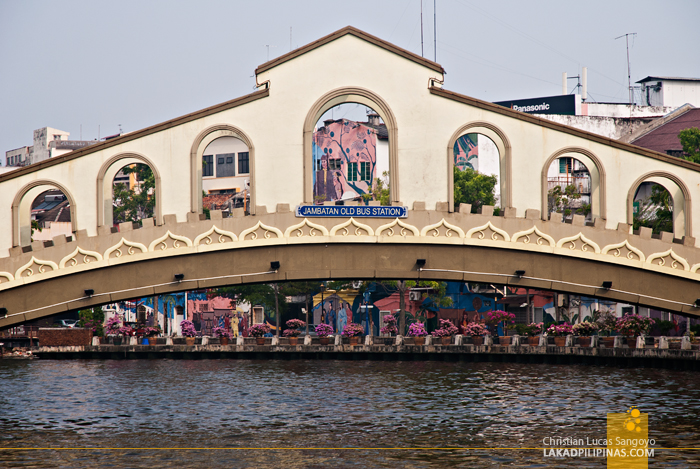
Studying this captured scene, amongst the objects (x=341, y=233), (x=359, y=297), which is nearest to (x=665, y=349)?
(x=341, y=233)

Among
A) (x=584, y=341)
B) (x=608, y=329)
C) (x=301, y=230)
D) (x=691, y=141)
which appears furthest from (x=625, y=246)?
(x=691, y=141)

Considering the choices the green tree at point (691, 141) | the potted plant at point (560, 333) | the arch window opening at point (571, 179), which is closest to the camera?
the potted plant at point (560, 333)

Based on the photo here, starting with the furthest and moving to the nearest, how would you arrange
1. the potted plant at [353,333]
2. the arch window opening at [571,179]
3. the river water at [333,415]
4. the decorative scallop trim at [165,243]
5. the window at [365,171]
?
the window at [365,171]
the arch window opening at [571,179]
the potted plant at [353,333]
the decorative scallop trim at [165,243]
the river water at [333,415]

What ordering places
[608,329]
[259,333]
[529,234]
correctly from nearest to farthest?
[529,234]
[608,329]
[259,333]

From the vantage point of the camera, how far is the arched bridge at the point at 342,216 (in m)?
32.4

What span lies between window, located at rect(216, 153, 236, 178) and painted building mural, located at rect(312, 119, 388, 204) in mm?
9778

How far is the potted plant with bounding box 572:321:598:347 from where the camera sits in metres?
53.2

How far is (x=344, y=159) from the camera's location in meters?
93.3

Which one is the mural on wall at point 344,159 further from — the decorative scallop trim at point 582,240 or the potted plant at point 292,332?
the decorative scallop trim at point 582,240

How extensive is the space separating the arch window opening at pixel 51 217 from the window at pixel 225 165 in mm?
17213

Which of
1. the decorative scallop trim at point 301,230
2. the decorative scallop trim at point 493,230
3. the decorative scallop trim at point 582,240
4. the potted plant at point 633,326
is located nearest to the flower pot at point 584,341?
the potted plant at point 633,326

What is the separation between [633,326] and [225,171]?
2243 inches

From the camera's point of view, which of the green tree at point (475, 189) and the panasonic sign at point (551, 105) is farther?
the panasonic sign at point (551, 105)

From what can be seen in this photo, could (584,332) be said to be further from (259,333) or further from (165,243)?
(165,243)
